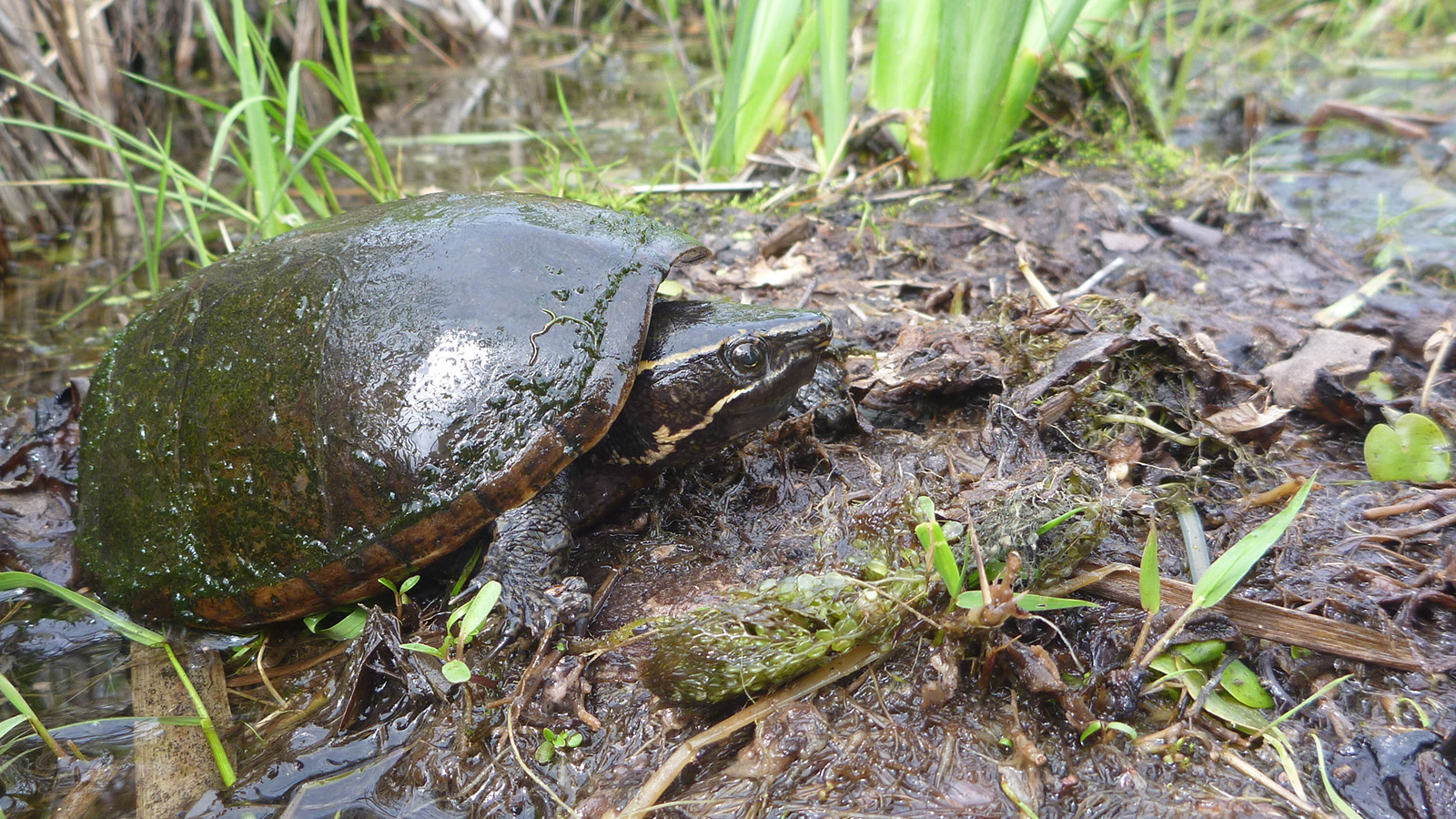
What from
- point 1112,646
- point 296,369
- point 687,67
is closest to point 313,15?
point 687,67

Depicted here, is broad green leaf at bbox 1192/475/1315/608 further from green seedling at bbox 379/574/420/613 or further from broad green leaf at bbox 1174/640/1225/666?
green seedling at bbox 379/574/420/613

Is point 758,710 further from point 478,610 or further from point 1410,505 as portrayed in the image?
point 1410,505

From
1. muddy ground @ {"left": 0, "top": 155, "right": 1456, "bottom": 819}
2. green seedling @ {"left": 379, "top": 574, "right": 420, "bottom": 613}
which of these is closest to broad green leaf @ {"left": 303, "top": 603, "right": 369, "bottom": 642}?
muddy ground @ {"left": 0, "top": 155, "right": 1456, "bottom": 819}

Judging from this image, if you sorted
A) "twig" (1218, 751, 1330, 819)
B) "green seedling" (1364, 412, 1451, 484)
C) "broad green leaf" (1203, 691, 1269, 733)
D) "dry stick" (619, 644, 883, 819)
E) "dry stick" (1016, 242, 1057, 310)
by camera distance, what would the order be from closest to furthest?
1. "twig" (1218, 751, 1330, 819)
2. "broad green leaf" (1203, 691, 1269, 733)
3. "dry stick" (619, 644, 883, 819)
4. "green seedling" (1364, 412, 1451, 484)
5. "dry stick" (1016, 242, 1057, 310)

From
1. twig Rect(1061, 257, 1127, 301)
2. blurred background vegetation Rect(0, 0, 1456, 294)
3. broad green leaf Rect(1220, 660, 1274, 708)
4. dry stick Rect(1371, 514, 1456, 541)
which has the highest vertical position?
blurred background vegetation Rect(0, 0, 1456, 294)

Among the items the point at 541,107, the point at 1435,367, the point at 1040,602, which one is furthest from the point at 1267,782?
the point at 541,107

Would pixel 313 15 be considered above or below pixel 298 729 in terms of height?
above

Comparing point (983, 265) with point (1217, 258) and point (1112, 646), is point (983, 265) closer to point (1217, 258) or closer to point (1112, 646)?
point (1217, 258)

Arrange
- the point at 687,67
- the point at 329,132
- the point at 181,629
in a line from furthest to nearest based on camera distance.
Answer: the point at 687,67 < the point at 329,132 < the point at 181,629
